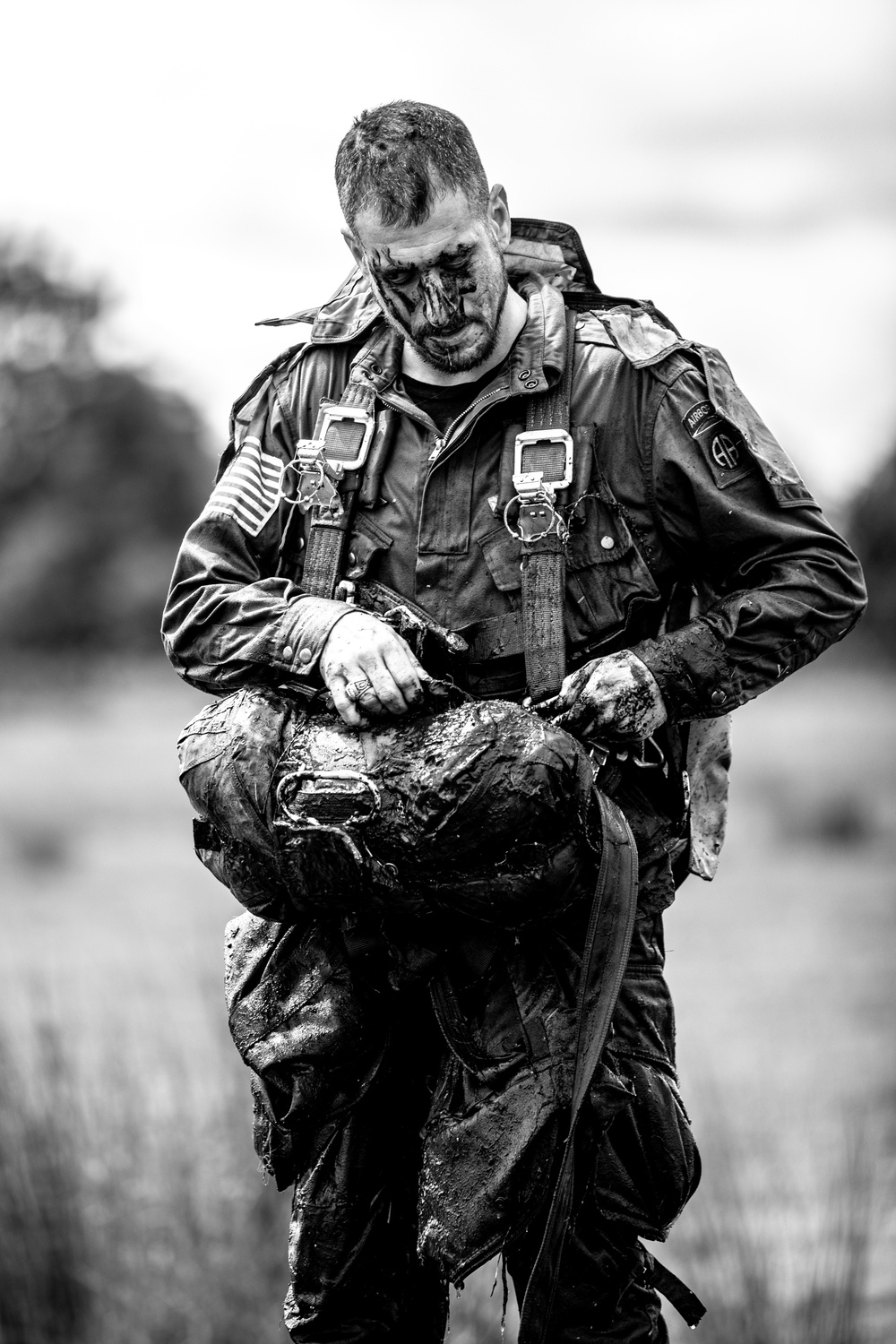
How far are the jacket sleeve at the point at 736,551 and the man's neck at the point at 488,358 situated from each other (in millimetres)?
329

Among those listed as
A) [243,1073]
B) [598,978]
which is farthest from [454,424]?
[243,1073]

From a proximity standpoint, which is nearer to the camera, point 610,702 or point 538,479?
point 610,702

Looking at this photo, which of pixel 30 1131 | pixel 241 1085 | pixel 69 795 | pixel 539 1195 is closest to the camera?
pixel 539 1195

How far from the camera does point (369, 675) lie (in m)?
2.73

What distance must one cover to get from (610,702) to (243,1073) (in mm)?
5202

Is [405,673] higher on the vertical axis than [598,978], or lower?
higher

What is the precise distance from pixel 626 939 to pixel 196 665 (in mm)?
956

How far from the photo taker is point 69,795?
66.7ft

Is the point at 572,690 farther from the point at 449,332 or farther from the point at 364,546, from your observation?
the point at 449,332

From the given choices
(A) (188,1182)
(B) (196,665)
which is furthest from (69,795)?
(B) (196,665)

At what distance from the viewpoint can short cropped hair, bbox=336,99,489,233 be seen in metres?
2.80

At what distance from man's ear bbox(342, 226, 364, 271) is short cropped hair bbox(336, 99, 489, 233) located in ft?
0.17

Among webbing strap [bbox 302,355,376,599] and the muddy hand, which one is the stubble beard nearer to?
webbing strap [bbox 302,355,376,599]

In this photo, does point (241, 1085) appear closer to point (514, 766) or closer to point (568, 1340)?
point (568, 1340)
